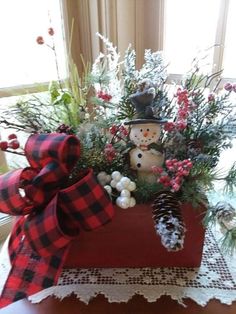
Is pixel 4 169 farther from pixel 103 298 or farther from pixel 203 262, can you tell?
pixel 203 262

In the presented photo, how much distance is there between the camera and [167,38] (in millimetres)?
977

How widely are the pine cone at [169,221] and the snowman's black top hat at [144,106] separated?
0.13 m

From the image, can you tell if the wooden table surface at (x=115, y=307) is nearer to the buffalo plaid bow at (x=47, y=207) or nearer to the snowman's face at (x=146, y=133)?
the buffalo plaid bow at (x=47, y=207)

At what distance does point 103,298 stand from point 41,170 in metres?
0.25

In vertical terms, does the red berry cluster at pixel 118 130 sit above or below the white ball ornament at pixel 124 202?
above

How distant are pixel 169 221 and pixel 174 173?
89 mm

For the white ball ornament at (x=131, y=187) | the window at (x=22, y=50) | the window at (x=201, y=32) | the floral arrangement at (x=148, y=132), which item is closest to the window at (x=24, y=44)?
the window at (x=22, y=50)

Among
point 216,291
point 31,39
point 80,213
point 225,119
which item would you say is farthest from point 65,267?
point 31,39

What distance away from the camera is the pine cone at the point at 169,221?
1.32 ft

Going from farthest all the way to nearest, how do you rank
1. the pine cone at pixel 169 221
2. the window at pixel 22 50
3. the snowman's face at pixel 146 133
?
the window at pixel 22 50 → the snowman's face at pixel 146 133 → the pine cone at pixel 169 221

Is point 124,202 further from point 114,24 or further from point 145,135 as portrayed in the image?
point 114,24

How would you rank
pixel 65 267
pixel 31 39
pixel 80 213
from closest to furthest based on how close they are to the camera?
pixel 80 213, pixel 65 267, pixel 31 39

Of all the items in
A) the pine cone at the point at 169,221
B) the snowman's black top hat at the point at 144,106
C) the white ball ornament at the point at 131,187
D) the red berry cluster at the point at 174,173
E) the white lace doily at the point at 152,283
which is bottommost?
the white lace doily at the point at 152,283

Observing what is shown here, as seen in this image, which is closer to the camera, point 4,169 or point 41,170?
point 41,170
